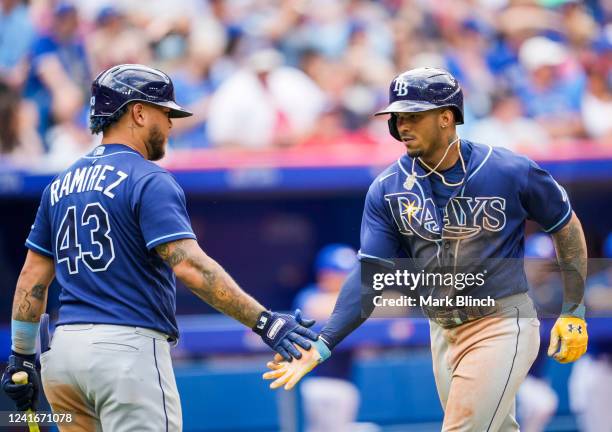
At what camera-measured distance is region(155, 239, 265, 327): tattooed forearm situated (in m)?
3.77

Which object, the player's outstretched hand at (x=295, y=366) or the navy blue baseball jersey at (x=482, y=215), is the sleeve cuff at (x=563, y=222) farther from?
the player's outstretched hand at (x=295, y=366)

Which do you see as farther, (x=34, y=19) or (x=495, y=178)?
(x=34, y=19)

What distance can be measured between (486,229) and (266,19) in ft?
16.3

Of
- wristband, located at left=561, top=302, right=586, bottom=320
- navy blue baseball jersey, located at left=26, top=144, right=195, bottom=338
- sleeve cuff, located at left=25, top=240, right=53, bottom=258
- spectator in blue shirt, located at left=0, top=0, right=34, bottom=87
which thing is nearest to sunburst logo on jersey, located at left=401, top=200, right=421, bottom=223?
wristband, located at left=561, top=302, right=586, bottom=320

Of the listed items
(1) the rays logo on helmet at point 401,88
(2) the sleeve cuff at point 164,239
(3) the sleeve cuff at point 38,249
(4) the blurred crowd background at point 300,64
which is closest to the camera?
(2) the sleeve cuff at point 164,239

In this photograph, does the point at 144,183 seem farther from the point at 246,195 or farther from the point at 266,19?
the point at 266,19

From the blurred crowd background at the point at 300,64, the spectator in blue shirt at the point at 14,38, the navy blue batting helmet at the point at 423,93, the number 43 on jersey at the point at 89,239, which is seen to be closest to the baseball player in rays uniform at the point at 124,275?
the number 43 on jersey at the point at 89,239

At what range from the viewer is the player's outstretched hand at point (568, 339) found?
4281mm

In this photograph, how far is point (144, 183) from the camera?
3.80 m

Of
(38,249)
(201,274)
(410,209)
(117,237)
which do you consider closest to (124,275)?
(117,237)

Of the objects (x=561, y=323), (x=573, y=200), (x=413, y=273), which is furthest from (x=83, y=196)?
(x=573, y=200)

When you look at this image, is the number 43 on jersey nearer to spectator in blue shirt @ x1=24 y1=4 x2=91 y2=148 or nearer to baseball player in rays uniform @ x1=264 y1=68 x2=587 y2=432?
baseball player in rays uniform @ x1=264 y1=68 x2=587 y2=432

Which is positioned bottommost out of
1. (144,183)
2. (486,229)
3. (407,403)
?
(407,403)

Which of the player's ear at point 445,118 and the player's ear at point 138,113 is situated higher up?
the player's ear at point 138,113
